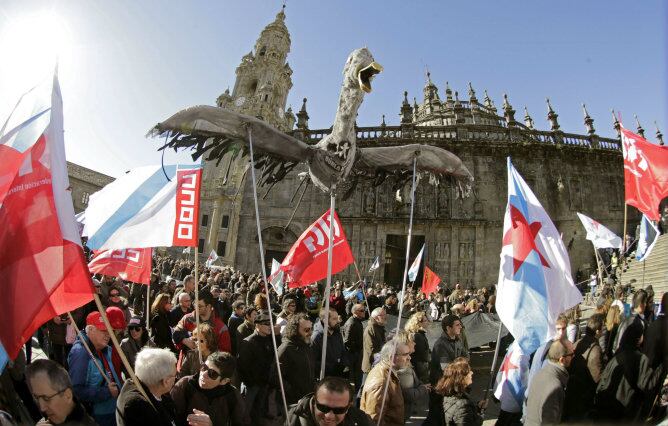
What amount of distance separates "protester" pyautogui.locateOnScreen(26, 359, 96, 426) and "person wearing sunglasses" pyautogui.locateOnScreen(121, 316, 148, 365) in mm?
1873

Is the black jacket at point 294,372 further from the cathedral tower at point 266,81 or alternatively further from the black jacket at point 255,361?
the cathedral tower at point 266,81

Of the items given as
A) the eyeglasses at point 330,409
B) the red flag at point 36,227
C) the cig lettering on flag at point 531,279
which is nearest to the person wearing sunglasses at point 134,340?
the red flag at point 36,227

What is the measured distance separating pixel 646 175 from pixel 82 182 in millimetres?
49438

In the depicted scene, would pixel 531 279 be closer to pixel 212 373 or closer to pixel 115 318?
pixel 212 373

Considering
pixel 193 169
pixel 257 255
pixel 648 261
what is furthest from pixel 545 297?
pixel 257 255

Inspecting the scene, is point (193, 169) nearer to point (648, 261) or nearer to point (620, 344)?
point (620, 344)

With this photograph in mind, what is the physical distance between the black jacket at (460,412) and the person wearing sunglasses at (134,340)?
10.7ft

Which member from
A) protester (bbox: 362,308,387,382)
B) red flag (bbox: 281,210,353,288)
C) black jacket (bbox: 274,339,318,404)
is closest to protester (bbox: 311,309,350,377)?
protester (bbox: 362,308,387,382)

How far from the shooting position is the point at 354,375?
6254 mm

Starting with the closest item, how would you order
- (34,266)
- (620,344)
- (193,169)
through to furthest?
1. (34,266)
2. (620,344)
3. (193,169)

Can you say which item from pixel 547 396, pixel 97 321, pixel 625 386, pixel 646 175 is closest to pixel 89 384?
pixel 97 321

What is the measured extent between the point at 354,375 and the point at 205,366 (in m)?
3.78

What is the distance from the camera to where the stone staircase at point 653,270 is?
13.8 meters

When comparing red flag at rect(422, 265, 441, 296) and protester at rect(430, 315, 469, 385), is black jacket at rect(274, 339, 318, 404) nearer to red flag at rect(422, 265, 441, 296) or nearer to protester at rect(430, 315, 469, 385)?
protester at rect(430, 315, 469, 385)
